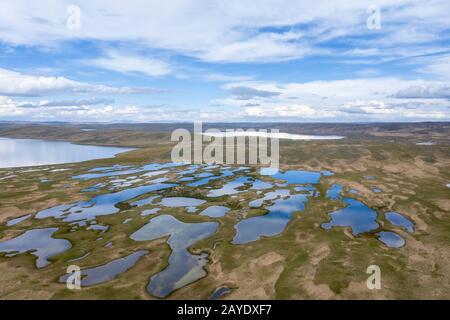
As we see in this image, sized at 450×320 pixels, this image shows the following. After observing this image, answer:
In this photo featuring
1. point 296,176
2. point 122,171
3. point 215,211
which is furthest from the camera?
point 122,171

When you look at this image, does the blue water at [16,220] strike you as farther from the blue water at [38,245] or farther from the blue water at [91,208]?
the blue water at [38,245]

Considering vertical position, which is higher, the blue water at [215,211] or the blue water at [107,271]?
the blue water at [215,211]

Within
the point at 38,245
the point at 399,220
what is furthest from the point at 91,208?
the point at 399,220

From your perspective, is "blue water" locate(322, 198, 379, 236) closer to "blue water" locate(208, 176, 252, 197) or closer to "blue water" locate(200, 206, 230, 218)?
"blue water" locate(200, 206, 230, 218)

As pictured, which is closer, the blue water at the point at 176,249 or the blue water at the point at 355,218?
the blue water at the point at 176,249

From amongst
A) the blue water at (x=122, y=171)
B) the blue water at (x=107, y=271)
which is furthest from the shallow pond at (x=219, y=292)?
the blue water at (x=122, y=171)

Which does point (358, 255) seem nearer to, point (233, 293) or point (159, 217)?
point (233, 293)

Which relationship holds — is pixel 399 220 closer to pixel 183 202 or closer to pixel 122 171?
pixel 183 202
